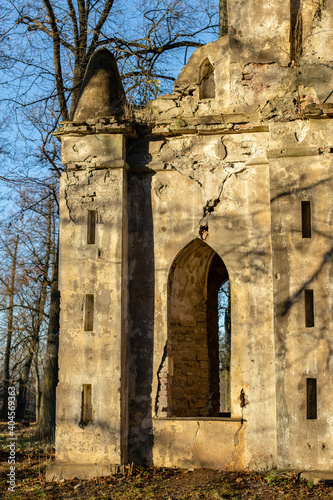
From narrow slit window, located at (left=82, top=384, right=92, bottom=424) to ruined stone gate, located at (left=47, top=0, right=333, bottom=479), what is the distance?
0.03m

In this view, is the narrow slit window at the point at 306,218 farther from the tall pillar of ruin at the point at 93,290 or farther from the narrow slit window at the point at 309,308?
the tall pillar of ruin at the point at 93,290

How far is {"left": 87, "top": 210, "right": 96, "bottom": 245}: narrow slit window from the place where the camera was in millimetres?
8913

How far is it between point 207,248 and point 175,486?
378 centimetres

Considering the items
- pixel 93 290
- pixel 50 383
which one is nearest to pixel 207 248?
pixel 93 290

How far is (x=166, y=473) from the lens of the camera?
8023 millimetres

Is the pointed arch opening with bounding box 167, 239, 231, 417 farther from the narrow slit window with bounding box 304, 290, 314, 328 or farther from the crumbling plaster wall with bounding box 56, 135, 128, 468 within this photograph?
the narrow slit window with bounding box 304, 290, 314, 328

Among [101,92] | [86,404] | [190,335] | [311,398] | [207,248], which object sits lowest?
[86,404]

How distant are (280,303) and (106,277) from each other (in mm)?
2574

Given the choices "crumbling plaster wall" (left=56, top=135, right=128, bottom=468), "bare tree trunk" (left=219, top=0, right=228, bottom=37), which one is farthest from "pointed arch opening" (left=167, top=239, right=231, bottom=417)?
"bare tree trunk" (left=219, top=0, right=228, bottom=37)

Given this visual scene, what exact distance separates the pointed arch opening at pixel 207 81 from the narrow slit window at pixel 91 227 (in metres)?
2.61

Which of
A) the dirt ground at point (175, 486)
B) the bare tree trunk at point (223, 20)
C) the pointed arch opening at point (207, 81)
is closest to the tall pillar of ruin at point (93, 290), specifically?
the dirt ground at point (175, 486)

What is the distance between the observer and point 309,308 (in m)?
8.05

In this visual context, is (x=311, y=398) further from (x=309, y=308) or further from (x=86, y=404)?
(x=86, y=404)

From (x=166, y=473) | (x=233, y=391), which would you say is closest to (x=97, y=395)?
(x=166, y=473)
